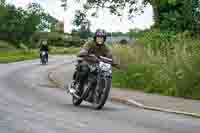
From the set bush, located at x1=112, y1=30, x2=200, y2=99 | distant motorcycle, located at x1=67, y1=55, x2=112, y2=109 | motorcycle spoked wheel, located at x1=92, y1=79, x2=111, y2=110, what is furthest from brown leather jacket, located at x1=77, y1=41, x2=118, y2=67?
bush, located at x1=112, y1=30, x2=200, y2=99

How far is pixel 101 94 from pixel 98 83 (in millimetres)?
266

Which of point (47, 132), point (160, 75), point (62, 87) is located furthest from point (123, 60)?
point (47, 132)

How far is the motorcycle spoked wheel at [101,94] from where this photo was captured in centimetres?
1584

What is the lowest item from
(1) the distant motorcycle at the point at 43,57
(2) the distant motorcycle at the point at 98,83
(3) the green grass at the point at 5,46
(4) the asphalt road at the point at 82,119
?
(3) the green grass at the point at 5,46

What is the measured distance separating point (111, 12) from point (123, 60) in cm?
1376

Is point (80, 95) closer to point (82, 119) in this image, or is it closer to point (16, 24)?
point (82, 119)

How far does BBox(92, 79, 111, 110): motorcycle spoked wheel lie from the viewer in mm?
15836

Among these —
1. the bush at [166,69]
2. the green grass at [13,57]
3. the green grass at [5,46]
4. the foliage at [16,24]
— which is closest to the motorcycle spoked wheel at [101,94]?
the bush at [166,69]

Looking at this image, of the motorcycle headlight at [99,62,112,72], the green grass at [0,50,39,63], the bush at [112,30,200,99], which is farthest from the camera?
the green grass at [0,50,39,63]

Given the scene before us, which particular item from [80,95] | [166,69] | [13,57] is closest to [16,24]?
[13,57]

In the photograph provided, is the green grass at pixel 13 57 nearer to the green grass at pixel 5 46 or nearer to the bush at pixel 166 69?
the green grass at pixel 5 46

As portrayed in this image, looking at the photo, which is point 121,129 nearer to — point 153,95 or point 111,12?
point 153,95

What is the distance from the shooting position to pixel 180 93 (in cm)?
2031

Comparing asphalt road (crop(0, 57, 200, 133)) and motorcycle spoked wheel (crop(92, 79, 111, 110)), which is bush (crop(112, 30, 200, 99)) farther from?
motorcycle spoked wheel (crop(92, 79, 111, 110))
